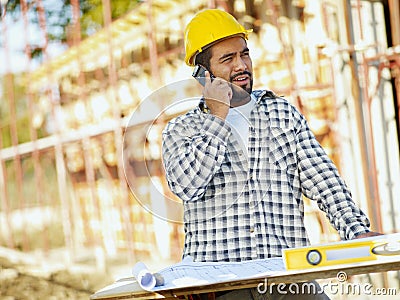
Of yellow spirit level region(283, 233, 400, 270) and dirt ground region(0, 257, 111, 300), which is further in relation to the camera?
dirt ground region(0, 257, 111, 300)

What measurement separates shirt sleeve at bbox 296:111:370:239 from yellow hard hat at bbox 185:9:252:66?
404 millimetres

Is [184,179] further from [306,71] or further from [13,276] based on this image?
[13,276]

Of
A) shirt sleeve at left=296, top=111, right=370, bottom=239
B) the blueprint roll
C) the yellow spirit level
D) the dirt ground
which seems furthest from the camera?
the dirt ground

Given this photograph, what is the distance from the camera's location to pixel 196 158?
9.05 feet

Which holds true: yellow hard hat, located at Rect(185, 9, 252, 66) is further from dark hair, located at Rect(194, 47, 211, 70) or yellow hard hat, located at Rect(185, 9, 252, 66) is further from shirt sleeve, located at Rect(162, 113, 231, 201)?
shirt sleeve, located at Rect(162, 113, 231, 201)

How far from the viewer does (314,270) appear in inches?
92.2

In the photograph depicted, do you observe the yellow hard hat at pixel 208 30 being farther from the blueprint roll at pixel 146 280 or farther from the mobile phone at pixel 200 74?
the blueprint roll at pixel 146 280

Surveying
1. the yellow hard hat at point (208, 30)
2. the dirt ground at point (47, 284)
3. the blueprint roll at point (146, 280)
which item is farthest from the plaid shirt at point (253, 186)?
the dirt ground at point (47, 284)

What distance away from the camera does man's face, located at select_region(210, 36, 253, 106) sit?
2.91 m

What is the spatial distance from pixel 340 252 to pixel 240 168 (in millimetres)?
642

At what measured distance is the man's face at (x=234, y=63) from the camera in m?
2.91

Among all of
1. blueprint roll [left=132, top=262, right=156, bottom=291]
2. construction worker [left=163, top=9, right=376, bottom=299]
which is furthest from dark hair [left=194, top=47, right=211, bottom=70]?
blueprint roll [left=132, top=262, right=156, bottom=291]

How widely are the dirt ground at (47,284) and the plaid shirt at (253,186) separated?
760 cm

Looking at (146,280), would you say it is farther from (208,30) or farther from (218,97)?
(208,30)
